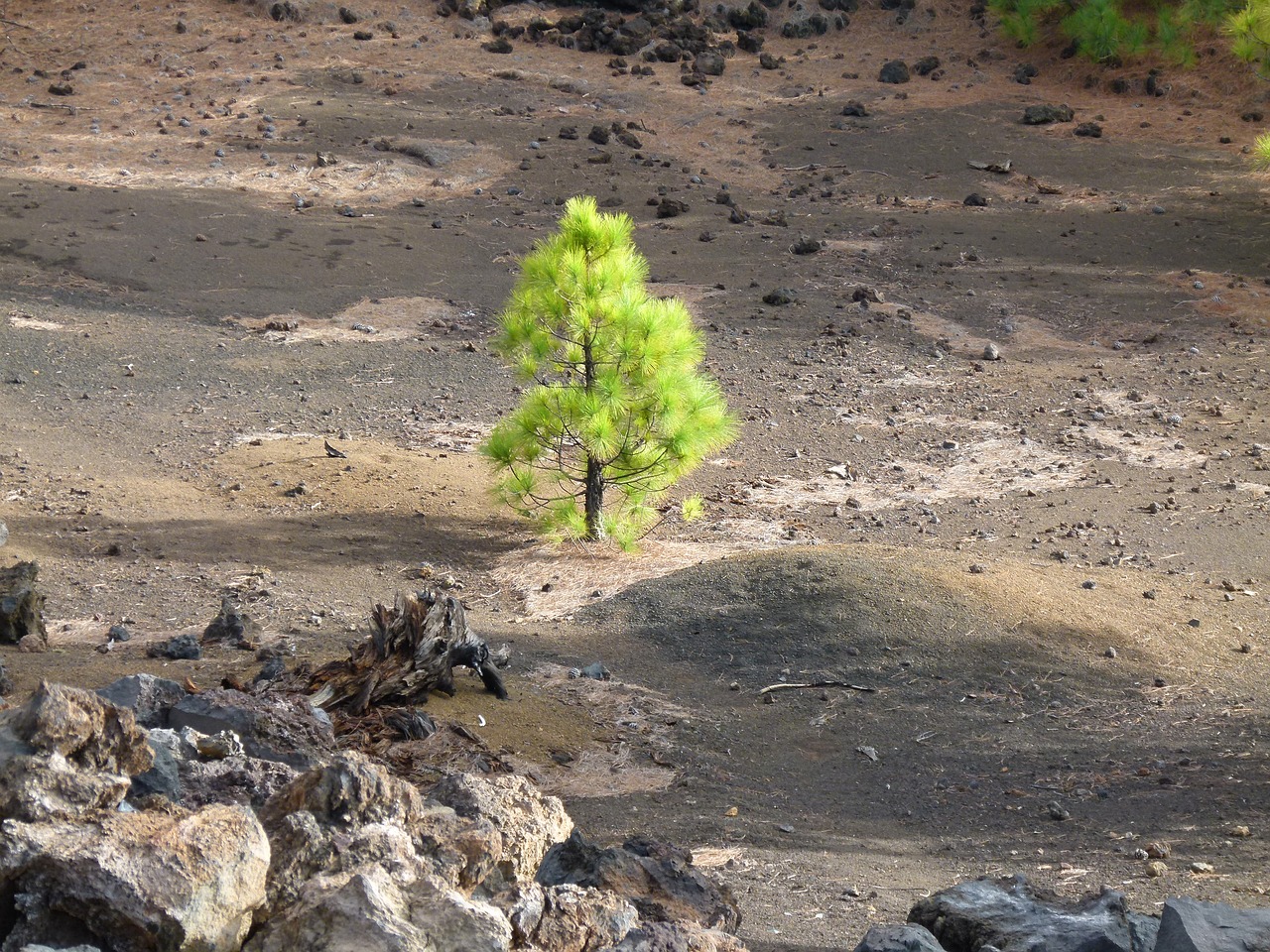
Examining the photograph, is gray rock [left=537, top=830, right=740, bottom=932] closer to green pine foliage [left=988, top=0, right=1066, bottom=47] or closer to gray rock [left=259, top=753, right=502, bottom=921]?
gray rock [left=259, top=753, right=502, bottom=921]

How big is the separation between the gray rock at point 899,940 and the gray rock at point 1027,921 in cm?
22

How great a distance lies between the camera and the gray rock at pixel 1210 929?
302 centimetres

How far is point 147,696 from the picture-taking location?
416 centimetres

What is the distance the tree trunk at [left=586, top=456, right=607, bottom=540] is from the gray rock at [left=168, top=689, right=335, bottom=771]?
429 centimetres

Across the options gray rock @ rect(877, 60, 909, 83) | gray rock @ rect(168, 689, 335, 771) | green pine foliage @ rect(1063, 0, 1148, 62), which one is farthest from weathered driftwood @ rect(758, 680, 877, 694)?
green pine foliage @ rect(1063, 0, 1148, 62)

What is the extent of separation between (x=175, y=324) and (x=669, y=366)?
624cm

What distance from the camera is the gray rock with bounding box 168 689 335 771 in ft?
13.0

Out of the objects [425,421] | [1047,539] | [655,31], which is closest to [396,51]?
[655,31]

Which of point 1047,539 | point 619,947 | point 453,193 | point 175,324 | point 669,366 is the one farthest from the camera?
point 453,193

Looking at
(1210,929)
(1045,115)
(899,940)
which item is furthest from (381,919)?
(1045,115)

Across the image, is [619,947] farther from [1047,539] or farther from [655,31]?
[655,31]

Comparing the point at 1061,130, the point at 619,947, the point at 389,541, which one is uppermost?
the point at 1061,130

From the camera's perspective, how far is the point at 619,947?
110 inches

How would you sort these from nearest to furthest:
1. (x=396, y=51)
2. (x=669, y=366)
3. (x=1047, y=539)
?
(x=669, y=366) < (x=1047, y=539) < (x=396, y=51)
